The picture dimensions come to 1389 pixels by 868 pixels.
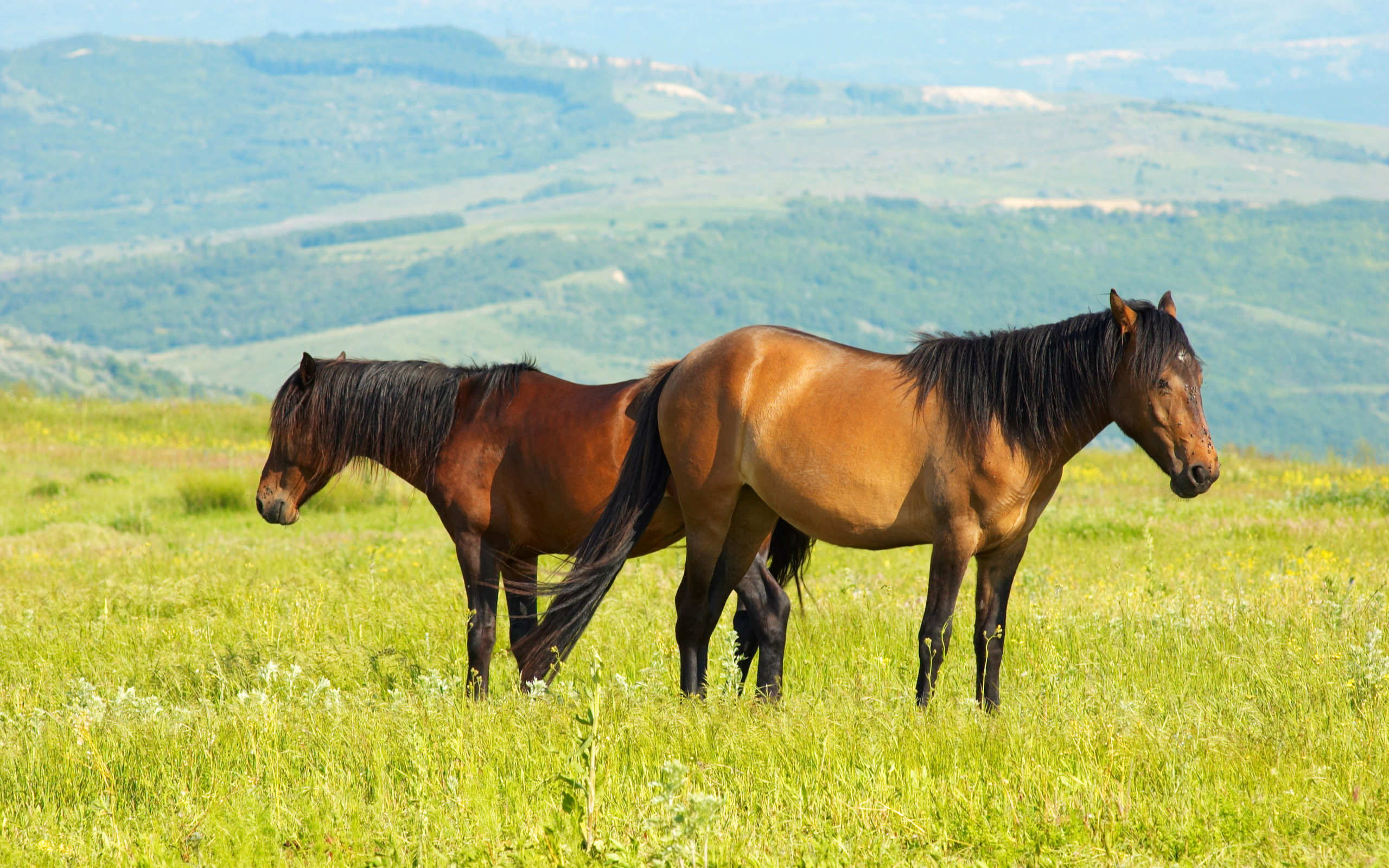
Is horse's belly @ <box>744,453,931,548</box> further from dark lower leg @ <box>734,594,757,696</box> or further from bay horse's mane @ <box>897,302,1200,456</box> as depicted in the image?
dark lower leg @ <box>734,594,757,696</box>

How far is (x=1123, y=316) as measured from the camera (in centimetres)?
530

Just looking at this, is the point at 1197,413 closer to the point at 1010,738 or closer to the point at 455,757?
the point at 1010,738

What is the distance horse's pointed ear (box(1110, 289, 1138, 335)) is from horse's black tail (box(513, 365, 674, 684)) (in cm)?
235

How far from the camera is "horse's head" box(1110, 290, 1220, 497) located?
17.0 feet

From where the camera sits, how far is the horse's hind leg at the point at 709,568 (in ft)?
20.4

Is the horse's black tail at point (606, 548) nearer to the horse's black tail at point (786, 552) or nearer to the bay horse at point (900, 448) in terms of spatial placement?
the bay horse at point (900, 448)

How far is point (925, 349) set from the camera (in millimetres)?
5879

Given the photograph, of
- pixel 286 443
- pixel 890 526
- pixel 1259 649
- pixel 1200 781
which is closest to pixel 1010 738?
pixel 1200 781

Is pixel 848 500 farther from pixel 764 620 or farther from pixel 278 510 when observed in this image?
pixel 278 510

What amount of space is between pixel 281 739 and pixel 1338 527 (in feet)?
34.6

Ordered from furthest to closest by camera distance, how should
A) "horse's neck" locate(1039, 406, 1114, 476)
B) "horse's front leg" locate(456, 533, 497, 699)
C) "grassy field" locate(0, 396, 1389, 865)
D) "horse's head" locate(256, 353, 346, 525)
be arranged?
1. "horse's head" locate(256, 353, 346, 525)
2. "horse's front leg" locate(456, 533, 497, 699)
3. "horse's neck" locate(1039, 406, 1114, 476)
4. "grassy field" locate(0, 396, 1389, 865)

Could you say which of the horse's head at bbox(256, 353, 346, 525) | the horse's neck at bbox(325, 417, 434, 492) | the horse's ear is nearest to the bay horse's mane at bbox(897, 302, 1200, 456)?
the horse's neck at bbox(325, 417, 434, 492)

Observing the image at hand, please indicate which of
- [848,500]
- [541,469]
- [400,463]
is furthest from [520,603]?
[848,500]

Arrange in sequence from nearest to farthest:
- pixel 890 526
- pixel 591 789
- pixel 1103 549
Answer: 1. pixel 591 789
2. pixel 890 526
3. pixel 1103 549
